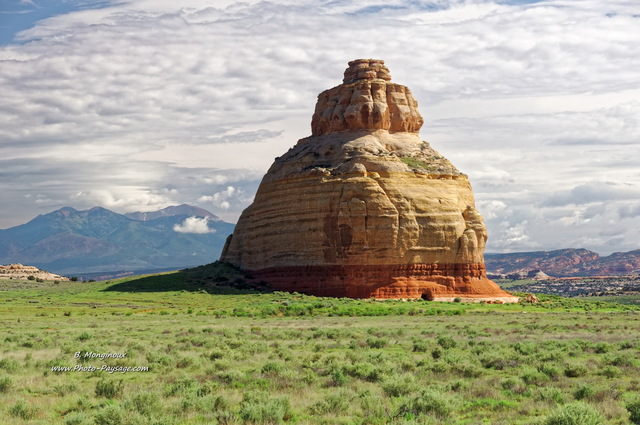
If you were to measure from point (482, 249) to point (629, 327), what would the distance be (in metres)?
40.3

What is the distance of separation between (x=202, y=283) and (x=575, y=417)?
69.3m

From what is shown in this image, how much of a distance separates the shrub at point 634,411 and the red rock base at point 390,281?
56.4 meters

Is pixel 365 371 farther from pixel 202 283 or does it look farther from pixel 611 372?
pixel 202 283

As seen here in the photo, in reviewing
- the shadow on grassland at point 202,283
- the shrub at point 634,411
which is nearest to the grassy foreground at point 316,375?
the shrub at point 634,411

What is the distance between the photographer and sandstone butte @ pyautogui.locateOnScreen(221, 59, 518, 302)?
243 feet

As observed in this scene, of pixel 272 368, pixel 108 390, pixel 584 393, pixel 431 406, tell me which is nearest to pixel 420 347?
pixel 272 368

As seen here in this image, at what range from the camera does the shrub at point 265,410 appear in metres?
16.2

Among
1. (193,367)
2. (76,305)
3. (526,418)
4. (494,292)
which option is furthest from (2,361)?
(494,292)

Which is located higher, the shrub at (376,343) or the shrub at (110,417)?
the shrub at (376,343)

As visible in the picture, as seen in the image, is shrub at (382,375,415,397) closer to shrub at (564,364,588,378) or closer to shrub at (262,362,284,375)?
shrub at (262,362,284,375)

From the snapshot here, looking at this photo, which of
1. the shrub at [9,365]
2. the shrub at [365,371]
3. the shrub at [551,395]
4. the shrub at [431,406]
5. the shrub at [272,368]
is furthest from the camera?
the shrub at [9,365]

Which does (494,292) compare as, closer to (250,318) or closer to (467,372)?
(250,318)

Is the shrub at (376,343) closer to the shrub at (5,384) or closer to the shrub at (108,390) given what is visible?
the shrub at (108,390)

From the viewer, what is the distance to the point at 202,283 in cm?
8156
